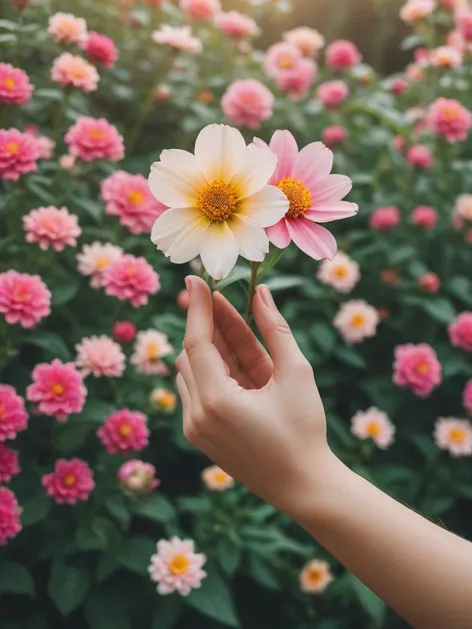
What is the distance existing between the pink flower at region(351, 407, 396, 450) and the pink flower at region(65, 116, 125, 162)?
661 mm

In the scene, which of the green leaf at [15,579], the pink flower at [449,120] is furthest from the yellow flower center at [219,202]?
the pink flower at [449,120]

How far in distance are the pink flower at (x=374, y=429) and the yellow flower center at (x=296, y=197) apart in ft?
2.54

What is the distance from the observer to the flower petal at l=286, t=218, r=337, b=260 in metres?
0.59

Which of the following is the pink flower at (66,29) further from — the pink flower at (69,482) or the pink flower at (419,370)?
the pink flower at (419,370)

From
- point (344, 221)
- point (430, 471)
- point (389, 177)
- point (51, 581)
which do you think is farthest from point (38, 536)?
point (389, 177)

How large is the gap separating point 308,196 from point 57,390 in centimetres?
48

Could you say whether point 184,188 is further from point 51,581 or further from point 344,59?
point 344,59

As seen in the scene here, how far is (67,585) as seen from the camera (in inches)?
39.6

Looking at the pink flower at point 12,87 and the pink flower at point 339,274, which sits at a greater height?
the pink flower at point 12,87

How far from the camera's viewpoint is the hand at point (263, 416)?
58 cm

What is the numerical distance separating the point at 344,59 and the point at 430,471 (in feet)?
3.50

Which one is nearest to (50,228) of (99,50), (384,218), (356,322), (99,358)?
(99,358)

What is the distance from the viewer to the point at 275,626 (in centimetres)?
127

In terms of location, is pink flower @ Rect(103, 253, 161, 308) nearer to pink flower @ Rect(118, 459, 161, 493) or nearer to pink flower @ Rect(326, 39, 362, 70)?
pink flower @ Rect(118, 459, 161, 493)
